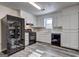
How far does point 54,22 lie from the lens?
6.27 meters

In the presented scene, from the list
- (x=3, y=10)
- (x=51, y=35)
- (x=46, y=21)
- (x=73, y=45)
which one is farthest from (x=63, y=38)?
(x=3, y=10)

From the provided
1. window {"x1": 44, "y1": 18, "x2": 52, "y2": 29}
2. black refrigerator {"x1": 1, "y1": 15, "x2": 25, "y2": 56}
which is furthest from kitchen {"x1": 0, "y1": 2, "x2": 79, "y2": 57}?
black refrigerator {"x1": 1, "y1": 15, "x2": 25, "y2": 56}

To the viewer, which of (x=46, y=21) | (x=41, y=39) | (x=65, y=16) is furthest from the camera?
(x=46, y=21)

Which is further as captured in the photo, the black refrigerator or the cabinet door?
the cabinet door

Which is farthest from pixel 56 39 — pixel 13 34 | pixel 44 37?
pixel 13 34

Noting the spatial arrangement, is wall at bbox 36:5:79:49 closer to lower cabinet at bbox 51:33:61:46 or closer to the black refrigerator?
lower cabinet at bbox 51:33:61:46

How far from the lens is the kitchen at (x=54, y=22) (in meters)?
4.28

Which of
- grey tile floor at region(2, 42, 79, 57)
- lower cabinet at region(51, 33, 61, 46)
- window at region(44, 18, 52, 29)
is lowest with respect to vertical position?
Result: grey tile floor at region(2, 42, 79, 57)

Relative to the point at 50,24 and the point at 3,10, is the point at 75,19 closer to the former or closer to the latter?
the point at 50,24

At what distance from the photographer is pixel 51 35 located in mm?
5801

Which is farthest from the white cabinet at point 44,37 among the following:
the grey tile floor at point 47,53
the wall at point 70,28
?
the grey tile floor at point 47,53

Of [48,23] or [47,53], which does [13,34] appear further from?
[48,23]

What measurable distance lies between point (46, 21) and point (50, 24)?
448 mm

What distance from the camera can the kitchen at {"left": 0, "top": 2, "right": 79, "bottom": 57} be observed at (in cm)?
428
